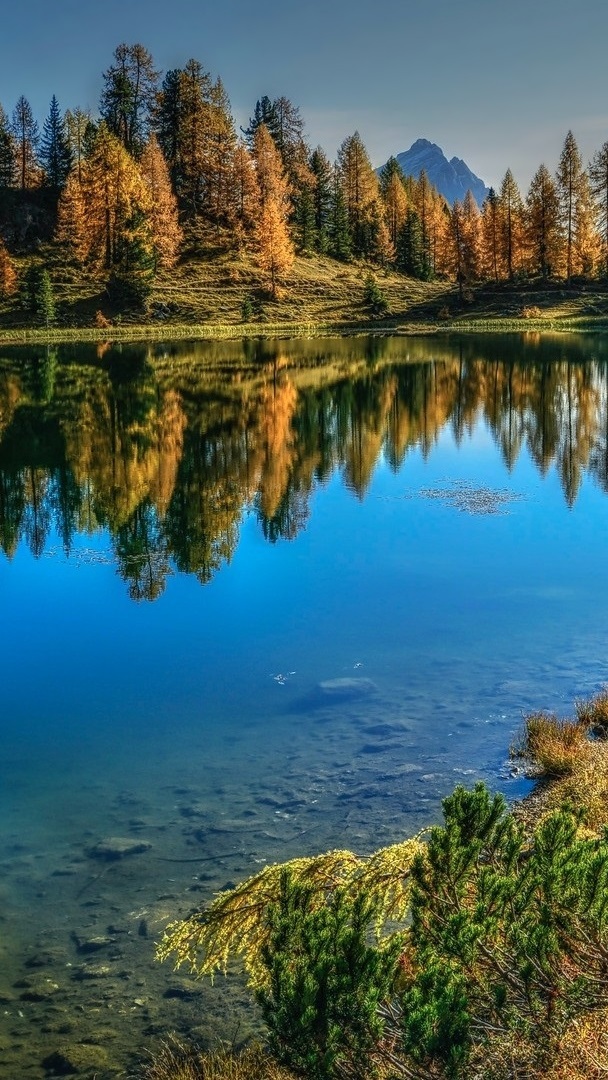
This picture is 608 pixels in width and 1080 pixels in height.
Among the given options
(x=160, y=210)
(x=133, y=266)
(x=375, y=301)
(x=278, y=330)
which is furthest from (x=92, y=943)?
(x=160, y=210)

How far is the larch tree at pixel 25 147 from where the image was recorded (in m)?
125

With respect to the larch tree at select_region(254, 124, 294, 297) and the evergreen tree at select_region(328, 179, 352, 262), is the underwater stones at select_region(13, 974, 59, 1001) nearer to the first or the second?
the larch tree at select_region(254, 124, 294, 297)

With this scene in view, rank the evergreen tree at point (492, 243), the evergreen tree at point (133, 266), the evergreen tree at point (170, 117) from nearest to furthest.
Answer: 1. the evergreen tree at point (133, 266)
2. the evergreen tree at point (492, 243)
3. the evergreen tree at point (170, 117)

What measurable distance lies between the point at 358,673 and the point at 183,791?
441 cm

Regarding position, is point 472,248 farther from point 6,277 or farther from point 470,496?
point 470,496

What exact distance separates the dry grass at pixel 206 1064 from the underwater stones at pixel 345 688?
6949mm

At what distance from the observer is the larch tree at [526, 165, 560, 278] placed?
11188cm

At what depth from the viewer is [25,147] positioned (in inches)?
4995

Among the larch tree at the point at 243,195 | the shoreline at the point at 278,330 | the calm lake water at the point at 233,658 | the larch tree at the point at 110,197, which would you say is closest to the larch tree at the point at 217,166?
Result: the larch tree at the point at 243,195

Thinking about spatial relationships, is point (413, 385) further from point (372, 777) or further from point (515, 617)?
point (372, 777)

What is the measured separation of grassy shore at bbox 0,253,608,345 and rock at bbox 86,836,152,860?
8295 cm

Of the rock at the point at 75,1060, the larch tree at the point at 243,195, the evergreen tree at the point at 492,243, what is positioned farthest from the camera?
the larch tree at the point at 243,195

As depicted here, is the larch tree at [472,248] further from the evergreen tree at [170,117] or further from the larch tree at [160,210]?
the evergreen tree at [170,117]

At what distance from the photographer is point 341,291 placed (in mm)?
112750
